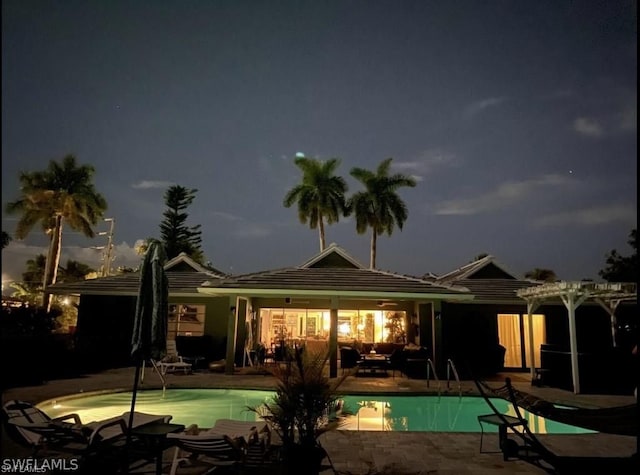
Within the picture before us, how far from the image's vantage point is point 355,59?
1495 cm

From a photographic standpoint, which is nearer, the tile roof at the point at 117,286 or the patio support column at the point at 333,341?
the patio support column at the point at 333,341

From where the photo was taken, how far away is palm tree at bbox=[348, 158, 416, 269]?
29984mm

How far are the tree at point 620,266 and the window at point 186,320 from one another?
27.6 metres

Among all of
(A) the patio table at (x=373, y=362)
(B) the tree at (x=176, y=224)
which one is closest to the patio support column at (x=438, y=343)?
(A) the patio table at (x=373, y=362)

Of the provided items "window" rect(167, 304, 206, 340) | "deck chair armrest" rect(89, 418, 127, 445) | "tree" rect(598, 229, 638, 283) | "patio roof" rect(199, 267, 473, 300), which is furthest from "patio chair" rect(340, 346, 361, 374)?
"tree" rect(598, 229, 638, 283)

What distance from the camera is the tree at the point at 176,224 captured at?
35.0 meters

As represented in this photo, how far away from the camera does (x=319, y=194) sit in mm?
30578

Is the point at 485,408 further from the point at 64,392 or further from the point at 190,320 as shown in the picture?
the point at 190,320

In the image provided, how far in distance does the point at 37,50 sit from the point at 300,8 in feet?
21.4

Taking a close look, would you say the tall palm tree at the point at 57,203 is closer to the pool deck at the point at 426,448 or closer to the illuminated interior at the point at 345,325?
the illuminated interior at the point at 345,325

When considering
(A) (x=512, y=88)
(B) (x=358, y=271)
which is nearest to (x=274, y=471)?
→ (B) (x=358, y=271)

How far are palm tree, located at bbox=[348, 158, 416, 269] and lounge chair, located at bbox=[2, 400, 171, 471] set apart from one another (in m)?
25.4

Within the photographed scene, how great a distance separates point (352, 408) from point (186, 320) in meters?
9.78

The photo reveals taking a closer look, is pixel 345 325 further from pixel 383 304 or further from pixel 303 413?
pixel 303 413
